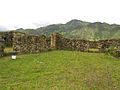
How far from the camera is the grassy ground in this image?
19.5m

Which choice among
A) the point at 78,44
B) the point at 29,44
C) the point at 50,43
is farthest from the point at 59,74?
the point at 78,44

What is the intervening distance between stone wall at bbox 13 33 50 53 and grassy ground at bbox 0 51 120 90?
7.20 m

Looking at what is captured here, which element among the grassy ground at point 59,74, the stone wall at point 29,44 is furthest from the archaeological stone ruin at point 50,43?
the grassy ground at point 59,74

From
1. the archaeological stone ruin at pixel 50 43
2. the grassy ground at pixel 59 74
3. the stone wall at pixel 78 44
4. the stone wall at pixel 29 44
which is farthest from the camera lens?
the stone wall at pixel 78 44

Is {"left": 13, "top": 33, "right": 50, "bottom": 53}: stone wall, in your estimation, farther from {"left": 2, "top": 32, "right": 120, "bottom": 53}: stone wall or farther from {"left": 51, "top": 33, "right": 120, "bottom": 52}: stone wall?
{"left": 51, "top": 33, "right": 120, "bottom": 52}: stone wall

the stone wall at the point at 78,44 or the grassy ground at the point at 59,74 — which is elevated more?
the stone wall at the point at 78,44

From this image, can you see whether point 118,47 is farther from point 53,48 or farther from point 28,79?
point 28,79

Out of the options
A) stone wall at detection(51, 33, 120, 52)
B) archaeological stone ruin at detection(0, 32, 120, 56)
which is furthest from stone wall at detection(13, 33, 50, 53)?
stone wall at detection(51, 33, 120, 52)

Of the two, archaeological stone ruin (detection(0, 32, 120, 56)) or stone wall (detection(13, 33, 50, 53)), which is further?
archaeological stone ruin (detection(0, 32, 120, 56))

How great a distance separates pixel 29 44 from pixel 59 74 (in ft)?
54.8

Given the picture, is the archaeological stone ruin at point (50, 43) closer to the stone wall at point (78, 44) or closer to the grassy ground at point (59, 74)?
the stone wall at point (78, 44)

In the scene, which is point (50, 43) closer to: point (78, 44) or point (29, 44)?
point (29, 44)

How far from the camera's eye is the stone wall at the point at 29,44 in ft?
126

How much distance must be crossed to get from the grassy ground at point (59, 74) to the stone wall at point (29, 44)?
720cm
